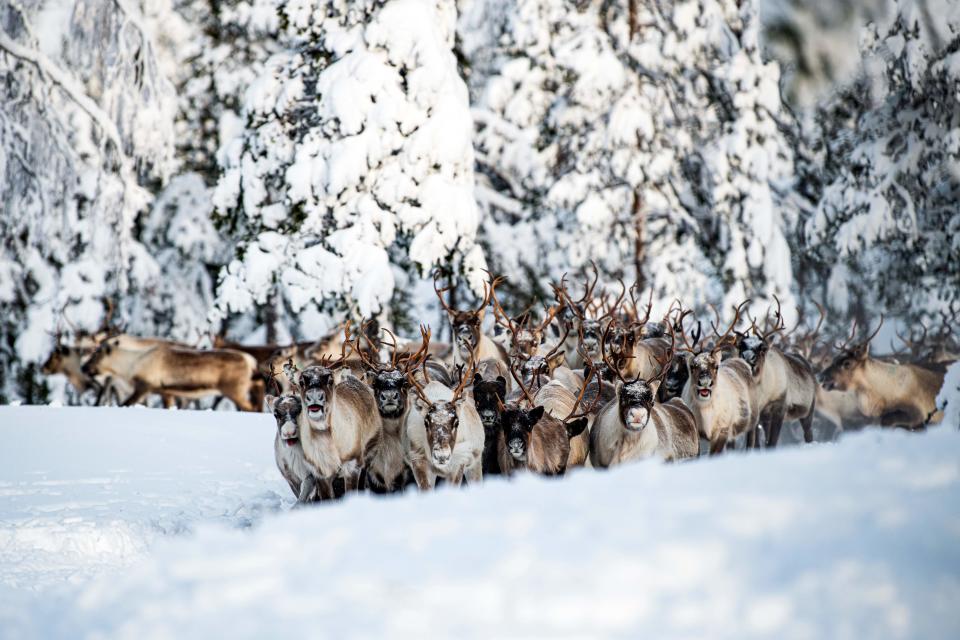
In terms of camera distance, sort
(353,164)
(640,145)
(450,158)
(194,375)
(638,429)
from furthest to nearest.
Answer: (640,145) → (194,375) → (450,158) → (353,164) → (638,429)

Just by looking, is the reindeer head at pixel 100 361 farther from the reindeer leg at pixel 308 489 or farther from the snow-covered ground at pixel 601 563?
the snow-covered ground at pixel 601 563

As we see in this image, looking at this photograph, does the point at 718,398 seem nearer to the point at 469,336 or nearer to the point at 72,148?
the point at 469,336

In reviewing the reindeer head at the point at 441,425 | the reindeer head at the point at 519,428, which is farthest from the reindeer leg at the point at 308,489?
the reindeer head at the point at 519,428

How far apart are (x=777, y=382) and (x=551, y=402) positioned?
381 centimetres

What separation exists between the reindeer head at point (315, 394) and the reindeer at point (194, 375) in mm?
8468

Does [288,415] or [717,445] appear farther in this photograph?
[717,445]

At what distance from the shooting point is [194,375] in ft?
52.5

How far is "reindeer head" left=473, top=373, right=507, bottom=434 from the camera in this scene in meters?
8.09

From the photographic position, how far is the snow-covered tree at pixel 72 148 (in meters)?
15.3

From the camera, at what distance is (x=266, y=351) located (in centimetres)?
1705

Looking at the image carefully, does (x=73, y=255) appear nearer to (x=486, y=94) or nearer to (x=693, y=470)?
(x=486, y=94)

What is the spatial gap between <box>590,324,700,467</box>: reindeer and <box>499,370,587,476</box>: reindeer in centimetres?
23

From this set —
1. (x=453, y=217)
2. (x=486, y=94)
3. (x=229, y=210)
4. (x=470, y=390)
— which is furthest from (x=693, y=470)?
(x=486, y=94)

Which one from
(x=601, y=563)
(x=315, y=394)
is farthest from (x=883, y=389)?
(x=601, y=563)
